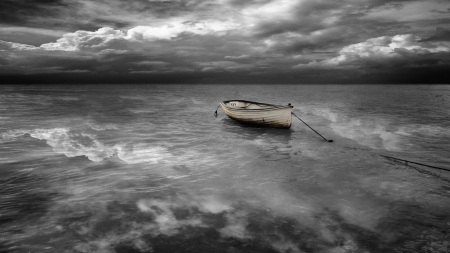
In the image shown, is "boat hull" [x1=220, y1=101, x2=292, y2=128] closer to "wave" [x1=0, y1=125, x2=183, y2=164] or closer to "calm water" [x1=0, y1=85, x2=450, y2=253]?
"calm water" [x1=0, y1=85, x2=450, y2=253]

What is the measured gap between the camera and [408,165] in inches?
474

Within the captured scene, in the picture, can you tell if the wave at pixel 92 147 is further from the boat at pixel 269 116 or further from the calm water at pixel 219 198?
the boat at pixel 269 116

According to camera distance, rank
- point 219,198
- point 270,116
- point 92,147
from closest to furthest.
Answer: point 219,198 < point 92,147 < point 270,116

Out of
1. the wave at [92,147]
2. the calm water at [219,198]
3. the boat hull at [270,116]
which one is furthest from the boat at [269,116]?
the wave at [92,147]

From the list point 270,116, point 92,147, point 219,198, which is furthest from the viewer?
point 270,116

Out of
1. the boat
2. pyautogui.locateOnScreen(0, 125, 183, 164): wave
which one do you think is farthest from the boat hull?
pyautogui.locateOnScreen(0, 125, 183, 164): wave

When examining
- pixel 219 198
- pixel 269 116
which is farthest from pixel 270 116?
pixel 219 198

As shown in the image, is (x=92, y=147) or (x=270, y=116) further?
(x=270, y=116)

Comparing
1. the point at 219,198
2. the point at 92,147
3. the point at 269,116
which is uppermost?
the point at 269,116

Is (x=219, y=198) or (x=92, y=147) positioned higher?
(x=92, y=147)

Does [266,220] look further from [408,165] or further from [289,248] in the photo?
[408,165]

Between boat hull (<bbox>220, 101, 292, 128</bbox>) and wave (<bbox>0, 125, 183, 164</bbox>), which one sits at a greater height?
boat hull (<bbox>220, 101, 292, 128</bbox>)

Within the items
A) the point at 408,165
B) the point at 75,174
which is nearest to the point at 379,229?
the point at 408,165

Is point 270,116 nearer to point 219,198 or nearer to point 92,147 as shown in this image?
point 92,147
